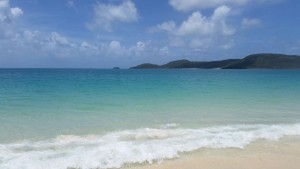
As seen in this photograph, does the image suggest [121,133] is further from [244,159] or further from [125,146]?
[244,159]

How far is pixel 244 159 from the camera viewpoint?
827 cm

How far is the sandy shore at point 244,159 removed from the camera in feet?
25.4

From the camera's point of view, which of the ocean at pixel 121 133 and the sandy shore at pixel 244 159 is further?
the ocean at pixel 121 133

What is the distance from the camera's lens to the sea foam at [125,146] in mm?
7827

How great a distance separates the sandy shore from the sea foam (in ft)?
1.16

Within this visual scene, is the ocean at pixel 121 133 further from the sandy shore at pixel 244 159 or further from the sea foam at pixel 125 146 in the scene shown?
the sandy shore at pixel 244 159

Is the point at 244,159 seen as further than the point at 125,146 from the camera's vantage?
No

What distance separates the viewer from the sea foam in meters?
7.83

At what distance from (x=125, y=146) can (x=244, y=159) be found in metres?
3.37

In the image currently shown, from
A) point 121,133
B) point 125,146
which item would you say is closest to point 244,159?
point 125,146

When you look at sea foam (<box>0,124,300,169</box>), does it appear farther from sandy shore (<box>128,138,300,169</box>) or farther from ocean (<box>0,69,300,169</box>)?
sandy shore (<box>128,138,300,169</box>)

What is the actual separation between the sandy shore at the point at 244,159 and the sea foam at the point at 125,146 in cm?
35

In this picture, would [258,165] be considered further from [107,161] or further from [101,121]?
[101,121]

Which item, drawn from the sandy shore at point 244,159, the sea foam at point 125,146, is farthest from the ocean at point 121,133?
the sandy shore at point 244,159
